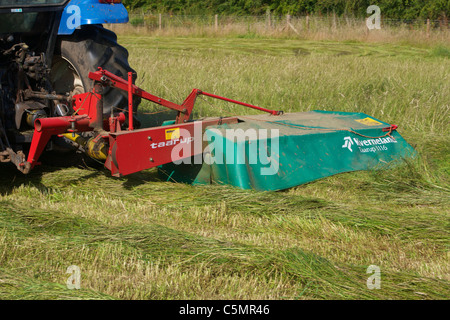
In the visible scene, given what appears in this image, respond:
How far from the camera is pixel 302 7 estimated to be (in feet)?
86.5

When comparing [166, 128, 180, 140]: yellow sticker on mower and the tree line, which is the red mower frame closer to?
[166, 128, 180, 140]: yellow sticker on mower

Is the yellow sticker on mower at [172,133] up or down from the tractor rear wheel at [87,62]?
down

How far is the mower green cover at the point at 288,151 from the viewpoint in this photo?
4234 millimetres

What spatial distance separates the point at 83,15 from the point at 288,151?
187 centimetres

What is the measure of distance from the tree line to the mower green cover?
→ 1790cm

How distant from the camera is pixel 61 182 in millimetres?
4371

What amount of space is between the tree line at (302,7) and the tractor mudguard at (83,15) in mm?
18350

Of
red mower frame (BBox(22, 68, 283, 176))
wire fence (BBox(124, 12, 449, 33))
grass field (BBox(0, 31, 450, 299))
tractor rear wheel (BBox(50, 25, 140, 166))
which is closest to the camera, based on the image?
grass field (BBox(0, 31, 450, 299))

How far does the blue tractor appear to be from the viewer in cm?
418

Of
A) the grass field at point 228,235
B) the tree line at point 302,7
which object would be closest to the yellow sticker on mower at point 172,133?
the grass field at point 228,235

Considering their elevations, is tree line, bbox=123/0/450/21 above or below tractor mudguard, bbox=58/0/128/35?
below

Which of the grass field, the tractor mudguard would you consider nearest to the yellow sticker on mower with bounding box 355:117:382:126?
the grass field

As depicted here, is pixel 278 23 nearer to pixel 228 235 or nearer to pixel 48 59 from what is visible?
pixel 48 59

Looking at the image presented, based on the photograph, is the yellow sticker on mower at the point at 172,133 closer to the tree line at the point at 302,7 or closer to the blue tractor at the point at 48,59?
the blue tractor at the point at 48,59
